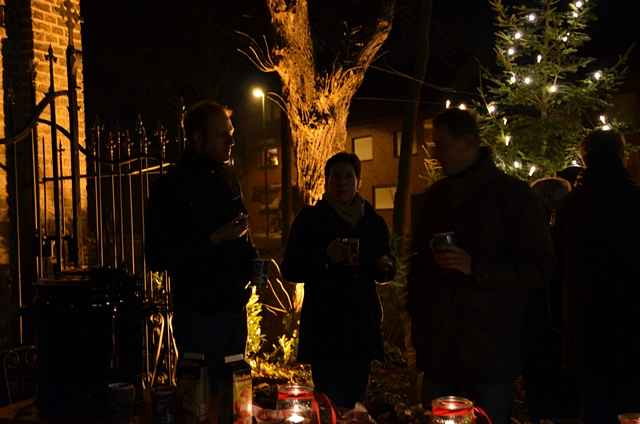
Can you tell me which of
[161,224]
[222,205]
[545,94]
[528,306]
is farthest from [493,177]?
[545,94]

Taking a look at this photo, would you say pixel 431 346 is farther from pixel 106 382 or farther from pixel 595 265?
pixel 106 382

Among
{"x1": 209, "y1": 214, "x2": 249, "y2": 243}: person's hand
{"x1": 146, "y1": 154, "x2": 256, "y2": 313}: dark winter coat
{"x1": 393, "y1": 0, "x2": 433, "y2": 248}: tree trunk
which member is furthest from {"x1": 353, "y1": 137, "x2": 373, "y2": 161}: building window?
{"x1": 209, "y1": 214, "x2": 249, "y2": 243}: person's hand

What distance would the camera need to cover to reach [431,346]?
310cm

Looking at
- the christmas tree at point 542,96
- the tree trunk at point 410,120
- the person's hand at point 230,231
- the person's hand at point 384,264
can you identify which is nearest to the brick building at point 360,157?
the tree trunk at point 410,120

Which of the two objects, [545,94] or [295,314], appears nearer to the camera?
[295,314]

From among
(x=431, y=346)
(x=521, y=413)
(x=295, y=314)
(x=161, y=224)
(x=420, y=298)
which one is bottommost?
(x=521, y=413)

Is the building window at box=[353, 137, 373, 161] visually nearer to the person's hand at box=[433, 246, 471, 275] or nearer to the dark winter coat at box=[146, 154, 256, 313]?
the dark winter coat at box=[146, 154, 256, 313]

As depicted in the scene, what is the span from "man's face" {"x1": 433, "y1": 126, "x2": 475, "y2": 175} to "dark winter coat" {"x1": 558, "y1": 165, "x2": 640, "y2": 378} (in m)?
0.79

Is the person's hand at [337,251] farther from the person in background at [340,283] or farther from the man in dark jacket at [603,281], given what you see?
the man in dark jacket at [603,281]

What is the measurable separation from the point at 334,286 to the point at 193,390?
1.52 meters

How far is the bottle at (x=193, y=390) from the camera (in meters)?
2.51

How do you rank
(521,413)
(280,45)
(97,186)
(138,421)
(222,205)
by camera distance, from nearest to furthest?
(138,421) → (222,205) → (97,186) → (521,413) → (280,45)

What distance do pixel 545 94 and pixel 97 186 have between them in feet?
17.3

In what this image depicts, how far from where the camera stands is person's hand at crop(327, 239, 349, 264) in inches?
140
